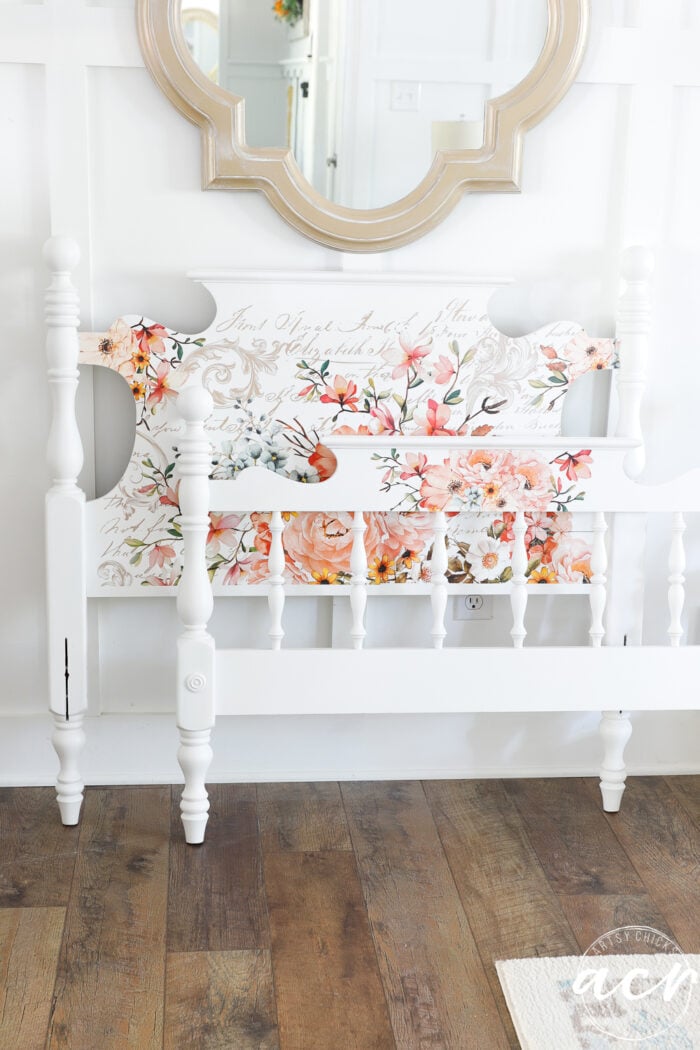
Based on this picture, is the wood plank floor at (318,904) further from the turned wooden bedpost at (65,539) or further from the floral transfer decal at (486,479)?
the floral transfer decal at (486,479)

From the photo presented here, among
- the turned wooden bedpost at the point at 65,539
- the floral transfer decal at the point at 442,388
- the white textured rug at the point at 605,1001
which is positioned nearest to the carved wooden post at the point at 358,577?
the floral transfer decal at the point at 442,388

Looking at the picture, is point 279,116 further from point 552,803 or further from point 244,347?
point 552,803

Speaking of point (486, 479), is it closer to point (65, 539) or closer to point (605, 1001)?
point (65, 539)

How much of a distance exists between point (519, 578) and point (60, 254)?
962mm

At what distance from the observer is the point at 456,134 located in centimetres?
202

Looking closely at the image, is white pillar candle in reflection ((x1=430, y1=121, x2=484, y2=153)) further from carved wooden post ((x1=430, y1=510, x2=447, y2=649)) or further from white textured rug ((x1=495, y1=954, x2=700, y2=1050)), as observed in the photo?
white textured rug ((x1=495, y1=954, x2=700, y2=1050))

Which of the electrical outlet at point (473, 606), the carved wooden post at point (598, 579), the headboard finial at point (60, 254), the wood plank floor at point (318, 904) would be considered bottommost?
the wood plank floor at point (318, 904)

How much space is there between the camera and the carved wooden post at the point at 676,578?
6.45 feet

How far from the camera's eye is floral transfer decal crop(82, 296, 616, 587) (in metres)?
2.01

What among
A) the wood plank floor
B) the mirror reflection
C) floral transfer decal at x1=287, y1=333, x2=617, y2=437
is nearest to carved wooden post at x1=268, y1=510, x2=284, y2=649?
floral transfer decal at x1=287, y1=333, x2=617, y2=437

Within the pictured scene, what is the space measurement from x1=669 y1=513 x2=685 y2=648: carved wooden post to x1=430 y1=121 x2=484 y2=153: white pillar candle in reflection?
770 mm

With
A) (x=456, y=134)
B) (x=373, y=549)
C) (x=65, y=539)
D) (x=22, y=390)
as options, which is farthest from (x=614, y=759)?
(x=22, y=390)

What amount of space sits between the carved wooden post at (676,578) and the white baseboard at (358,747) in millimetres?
366

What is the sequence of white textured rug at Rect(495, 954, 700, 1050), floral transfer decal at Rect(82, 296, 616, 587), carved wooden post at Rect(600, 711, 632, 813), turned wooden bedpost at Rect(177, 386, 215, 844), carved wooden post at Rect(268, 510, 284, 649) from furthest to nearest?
carved wooden post at Rect(600, 711, 632, 813) < floral transfer decal at Rect(82, 296, 616, 587) < carved wooden post at Rect(268, 510, 284, 649) < turned wooden bedpost at Rect(177, 386, 215, 844) < white textured rug at Rect(495, 954, 700, 1050)
